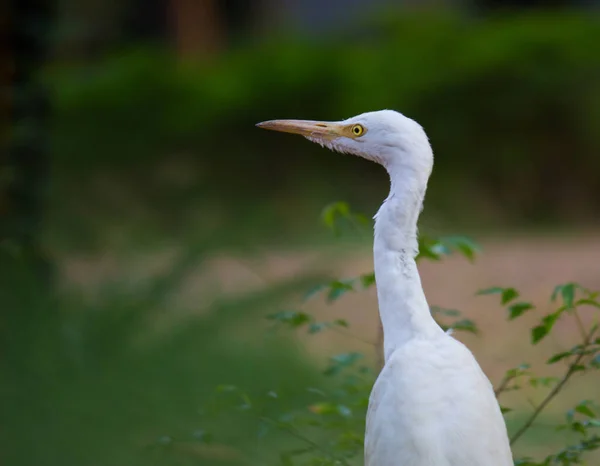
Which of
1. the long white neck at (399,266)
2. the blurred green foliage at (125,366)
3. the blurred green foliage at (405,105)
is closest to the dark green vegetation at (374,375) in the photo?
the long white neck at (399,266)

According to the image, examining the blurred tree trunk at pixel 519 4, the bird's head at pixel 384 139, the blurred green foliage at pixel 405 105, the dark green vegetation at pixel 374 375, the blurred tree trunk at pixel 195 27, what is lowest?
the dark green vegetation at pixel 374 375

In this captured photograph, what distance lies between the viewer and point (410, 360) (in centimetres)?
224

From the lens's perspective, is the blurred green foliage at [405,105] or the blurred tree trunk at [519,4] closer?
the blurred green foliage at [405,105]

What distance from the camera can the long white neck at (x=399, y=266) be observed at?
7.86ft

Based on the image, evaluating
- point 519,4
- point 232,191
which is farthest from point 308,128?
point 519,4

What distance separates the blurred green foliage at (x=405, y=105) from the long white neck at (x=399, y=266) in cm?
668

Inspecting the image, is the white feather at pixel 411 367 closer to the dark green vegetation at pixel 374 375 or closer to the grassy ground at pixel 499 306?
the dark green vegetation at pixel 374 375

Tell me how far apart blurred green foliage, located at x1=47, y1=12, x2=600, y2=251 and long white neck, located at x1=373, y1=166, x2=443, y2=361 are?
21.9 ft

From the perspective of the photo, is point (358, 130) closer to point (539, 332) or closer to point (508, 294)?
point (508, 294)

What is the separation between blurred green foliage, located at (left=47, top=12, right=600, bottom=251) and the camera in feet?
31.9

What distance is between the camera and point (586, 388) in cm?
551

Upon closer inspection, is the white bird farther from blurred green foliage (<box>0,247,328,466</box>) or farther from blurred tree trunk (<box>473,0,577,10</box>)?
blurred tree trunk (<box>473,0,577,10</box>)

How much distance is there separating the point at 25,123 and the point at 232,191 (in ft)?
6.82

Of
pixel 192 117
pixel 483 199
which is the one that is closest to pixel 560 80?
pixel 483 199
